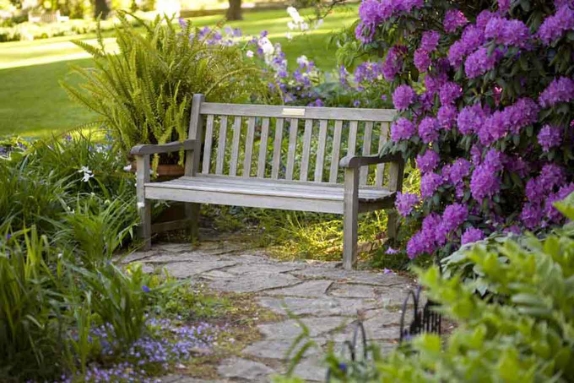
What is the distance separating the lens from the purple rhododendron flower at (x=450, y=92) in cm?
469

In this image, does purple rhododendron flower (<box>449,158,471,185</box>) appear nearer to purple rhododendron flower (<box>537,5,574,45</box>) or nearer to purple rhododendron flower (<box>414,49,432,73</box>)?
purple rhododendron flower (<box>414,49,432,73</box>)

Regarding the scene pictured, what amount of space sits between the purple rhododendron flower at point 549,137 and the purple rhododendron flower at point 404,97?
A: 802mm

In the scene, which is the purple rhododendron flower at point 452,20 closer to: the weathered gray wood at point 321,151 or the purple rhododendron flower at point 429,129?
the purple rhododendron flower at point 429,129

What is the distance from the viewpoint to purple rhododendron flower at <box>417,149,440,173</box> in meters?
4.75

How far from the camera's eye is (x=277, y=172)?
5.88 m

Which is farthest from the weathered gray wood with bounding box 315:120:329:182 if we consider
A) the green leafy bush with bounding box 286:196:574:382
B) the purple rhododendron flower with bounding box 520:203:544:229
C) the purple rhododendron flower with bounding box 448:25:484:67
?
the green leafy bush with bounding box 286:196:574:382

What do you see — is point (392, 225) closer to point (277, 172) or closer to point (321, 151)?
point (321, 151)

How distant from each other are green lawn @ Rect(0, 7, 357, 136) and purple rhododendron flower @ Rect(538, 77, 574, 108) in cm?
430

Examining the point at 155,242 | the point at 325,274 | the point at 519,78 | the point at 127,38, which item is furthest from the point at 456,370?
the point at 127,38

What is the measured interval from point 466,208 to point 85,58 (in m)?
10.8

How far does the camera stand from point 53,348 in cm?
323

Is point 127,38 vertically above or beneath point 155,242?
above

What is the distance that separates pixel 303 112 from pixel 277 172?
44cm

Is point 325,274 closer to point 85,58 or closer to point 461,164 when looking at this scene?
point 461,164
